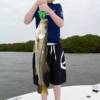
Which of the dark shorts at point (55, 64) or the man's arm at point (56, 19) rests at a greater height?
the man's arm at point (56, 19)

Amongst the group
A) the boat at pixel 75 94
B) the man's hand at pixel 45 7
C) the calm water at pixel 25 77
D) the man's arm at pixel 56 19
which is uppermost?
the man's hand at pixel 45 7

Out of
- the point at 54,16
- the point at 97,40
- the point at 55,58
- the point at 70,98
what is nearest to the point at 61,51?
the point at 55,58

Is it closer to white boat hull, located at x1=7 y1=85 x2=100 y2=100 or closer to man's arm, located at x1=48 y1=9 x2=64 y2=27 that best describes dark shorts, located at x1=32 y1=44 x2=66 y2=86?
man's arm, located at x1=48 y1=9 x2=64 y2=27

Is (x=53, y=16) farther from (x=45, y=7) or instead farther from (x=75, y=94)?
(x=75, y=94)

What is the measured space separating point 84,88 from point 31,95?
1.17m

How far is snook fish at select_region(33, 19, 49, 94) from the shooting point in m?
5.56

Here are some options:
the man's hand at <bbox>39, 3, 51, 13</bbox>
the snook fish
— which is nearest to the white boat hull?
the snook fish

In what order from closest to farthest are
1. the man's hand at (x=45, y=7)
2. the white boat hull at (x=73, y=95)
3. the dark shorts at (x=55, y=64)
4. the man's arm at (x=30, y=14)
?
the man's hand at (x=45, y=7), the man's arm at (x=30, y=14), the dark shorts at (x=55, y=64), the white boat hull at (x=73, y=95)

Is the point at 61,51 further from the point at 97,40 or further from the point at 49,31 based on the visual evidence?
the point at 97,40

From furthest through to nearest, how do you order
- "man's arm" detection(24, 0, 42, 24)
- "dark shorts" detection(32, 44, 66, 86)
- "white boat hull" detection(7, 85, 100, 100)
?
A: 1. "white boat hull" detection(7, 85, 100, 100)
2. "dark shorts" detection(32, 44, 66, 86)
3. "man's arm" detection(24, 0, 42, 24)

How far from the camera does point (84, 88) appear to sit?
847cm

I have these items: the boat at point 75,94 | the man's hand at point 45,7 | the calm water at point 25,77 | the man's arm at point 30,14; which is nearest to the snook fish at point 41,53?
the man's hand at point 45,7

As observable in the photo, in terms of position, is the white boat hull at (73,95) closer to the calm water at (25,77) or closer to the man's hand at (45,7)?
the man's hand at (45,7)

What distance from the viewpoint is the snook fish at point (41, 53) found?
18.2 feet
